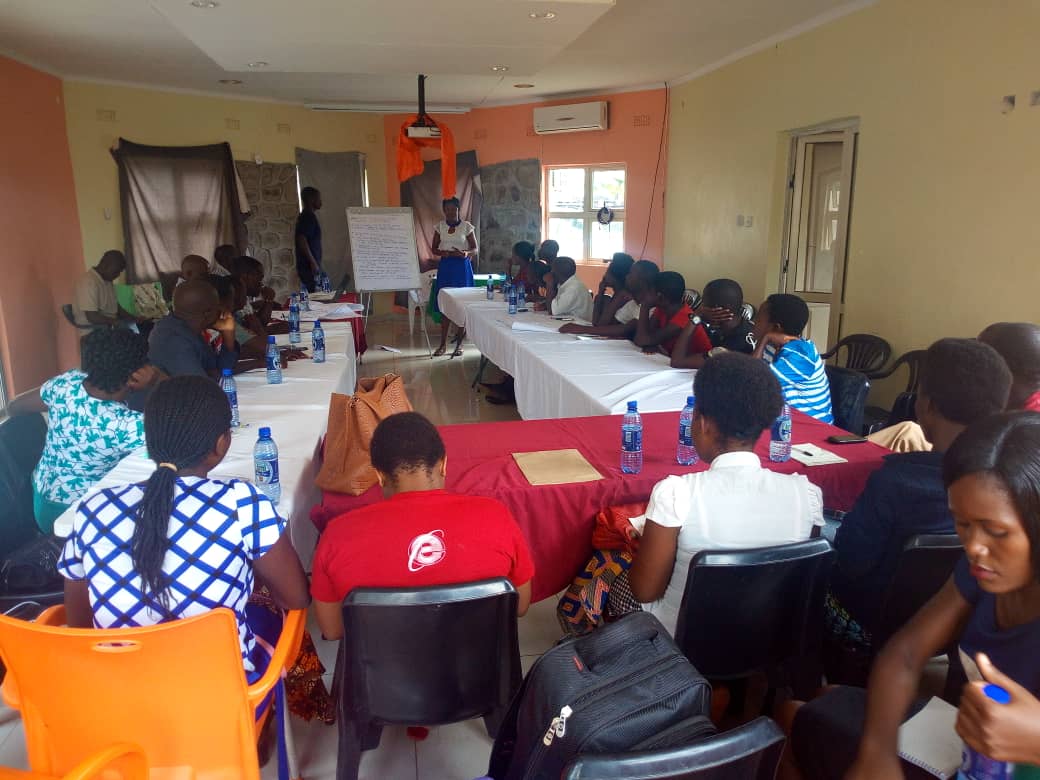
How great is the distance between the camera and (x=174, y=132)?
307 inches

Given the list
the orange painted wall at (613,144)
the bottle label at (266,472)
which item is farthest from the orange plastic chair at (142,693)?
the orange painted wall at (613,144)

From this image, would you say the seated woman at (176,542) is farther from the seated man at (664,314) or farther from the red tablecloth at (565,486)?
the seated man at (664,314)

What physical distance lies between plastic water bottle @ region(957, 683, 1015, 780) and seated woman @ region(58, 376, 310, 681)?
125cm

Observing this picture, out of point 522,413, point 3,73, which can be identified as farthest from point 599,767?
point 3,73

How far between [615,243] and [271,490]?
23.7 ft

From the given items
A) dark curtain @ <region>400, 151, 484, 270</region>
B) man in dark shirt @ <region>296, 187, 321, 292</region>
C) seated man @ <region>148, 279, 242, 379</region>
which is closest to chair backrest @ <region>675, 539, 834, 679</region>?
seated man @ <region>148, 279, 242, 379</region>

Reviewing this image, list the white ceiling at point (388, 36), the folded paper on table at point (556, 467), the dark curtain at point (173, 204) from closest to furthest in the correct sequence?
the folded paper on table at point (556, 467) → the white ceiling at point (388, 36) → the dark curtain at point (173, 204)

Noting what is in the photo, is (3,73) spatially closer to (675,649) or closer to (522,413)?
(522,413)

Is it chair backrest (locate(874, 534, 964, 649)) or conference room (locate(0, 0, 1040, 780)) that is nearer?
conference room (locate(0, 0, 1040, 780))

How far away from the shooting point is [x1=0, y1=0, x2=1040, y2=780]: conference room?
1.30m

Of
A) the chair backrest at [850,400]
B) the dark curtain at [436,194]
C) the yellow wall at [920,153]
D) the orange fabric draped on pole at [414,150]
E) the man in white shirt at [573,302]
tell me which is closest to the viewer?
the chair backrest at [850,400]

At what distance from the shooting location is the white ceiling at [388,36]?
4031 millimetres

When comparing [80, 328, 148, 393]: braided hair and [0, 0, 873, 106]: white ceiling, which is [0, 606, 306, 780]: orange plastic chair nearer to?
[80, 328, 148, 393]: braided hair

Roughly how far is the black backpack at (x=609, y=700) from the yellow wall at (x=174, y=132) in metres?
7.47
